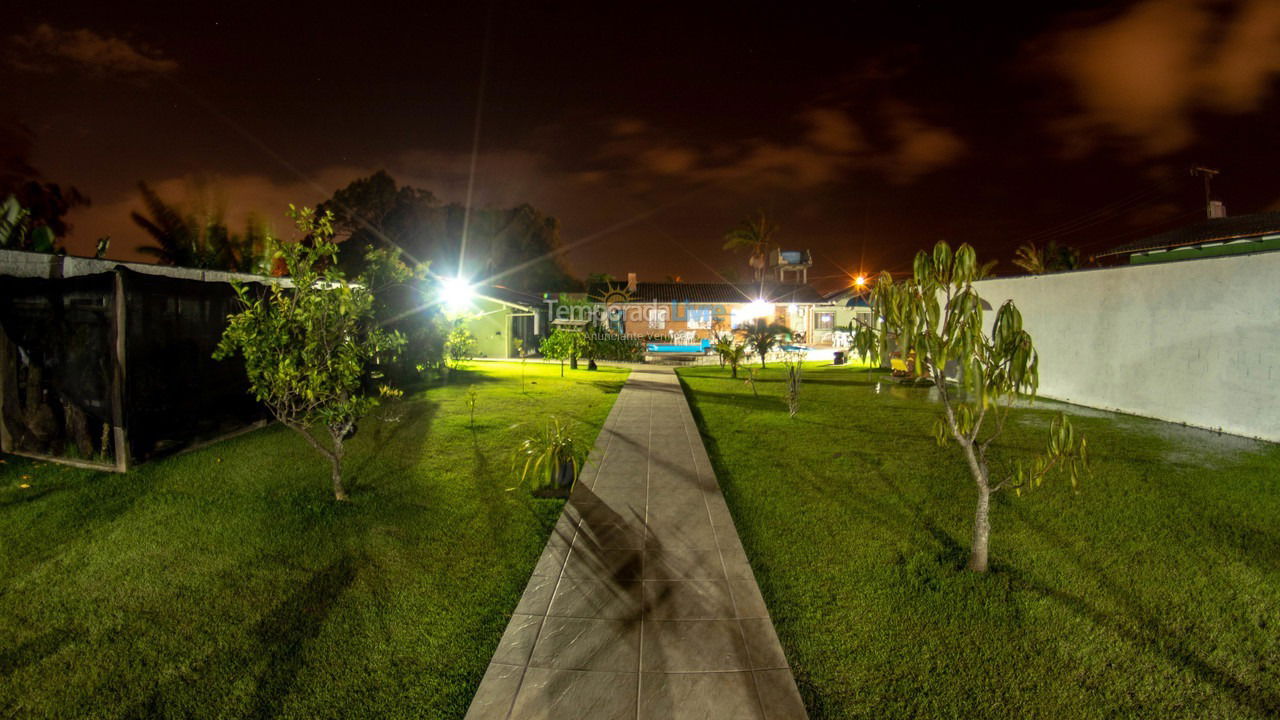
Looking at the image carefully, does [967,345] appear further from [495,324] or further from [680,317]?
[680,317]

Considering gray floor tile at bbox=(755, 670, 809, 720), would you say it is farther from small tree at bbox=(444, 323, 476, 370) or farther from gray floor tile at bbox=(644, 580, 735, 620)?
small tree at bbox=(444, 323, 476, 370)

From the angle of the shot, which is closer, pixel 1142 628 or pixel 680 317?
pixel 1142 628

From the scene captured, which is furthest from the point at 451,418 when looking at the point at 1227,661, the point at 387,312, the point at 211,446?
the point at 1227,661

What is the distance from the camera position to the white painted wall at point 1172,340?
9.29 meters

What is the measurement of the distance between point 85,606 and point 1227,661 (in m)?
7.29

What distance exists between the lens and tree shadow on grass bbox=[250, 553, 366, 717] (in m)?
3.07

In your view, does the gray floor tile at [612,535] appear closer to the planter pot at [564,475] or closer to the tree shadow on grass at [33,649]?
the planter pot at [564,475]

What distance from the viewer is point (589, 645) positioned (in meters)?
3.43

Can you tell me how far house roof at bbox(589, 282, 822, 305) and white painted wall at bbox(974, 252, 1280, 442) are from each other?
2936cm

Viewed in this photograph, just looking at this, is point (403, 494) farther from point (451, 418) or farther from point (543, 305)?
point (543, 305)

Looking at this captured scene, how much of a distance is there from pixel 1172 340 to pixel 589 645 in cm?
1279

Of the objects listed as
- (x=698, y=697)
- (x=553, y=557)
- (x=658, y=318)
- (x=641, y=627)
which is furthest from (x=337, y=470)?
(x=658, y=318)

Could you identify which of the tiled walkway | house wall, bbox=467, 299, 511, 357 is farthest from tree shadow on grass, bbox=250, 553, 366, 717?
house wall, bbox=467, 299, 511, 357

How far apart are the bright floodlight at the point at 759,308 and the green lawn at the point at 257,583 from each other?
36726 millimetres
